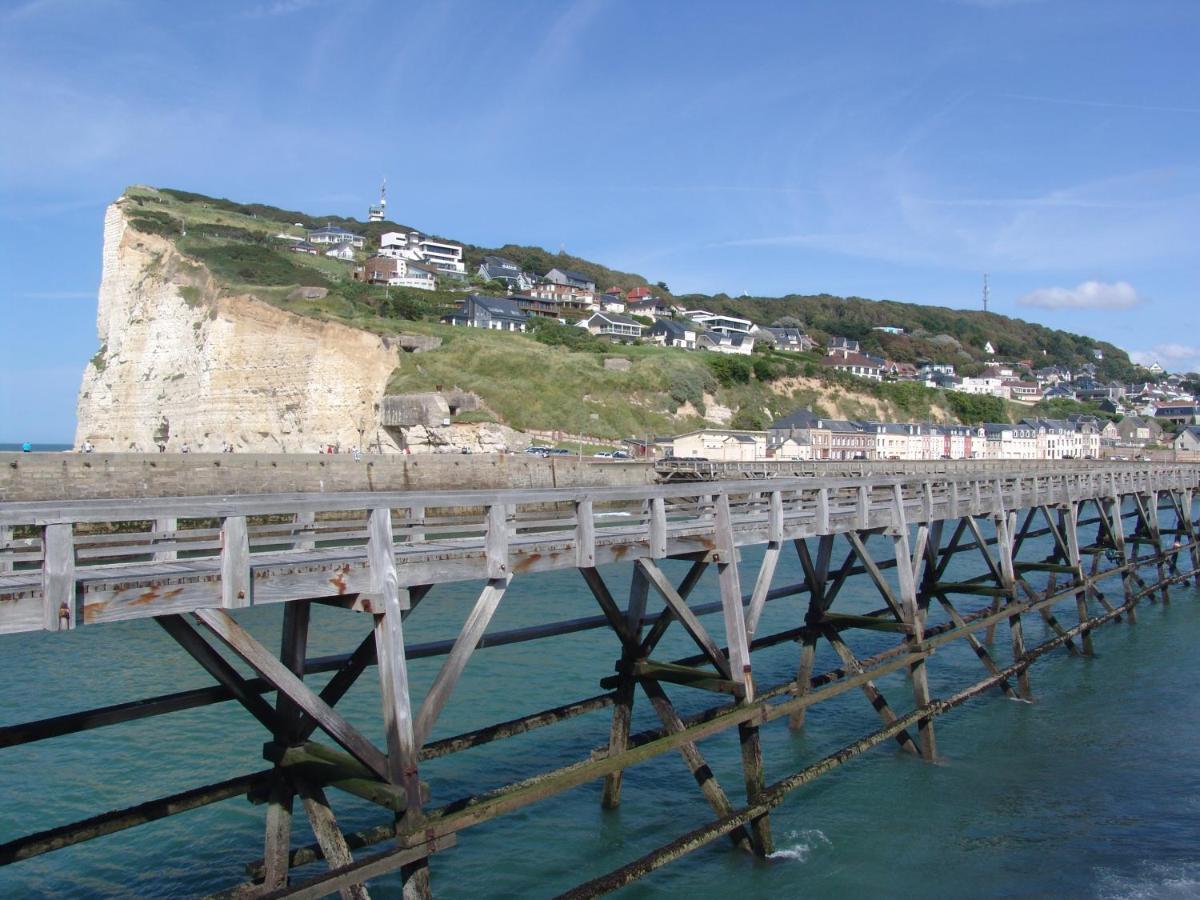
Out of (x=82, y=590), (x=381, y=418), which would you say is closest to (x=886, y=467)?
(x=381, y=418)

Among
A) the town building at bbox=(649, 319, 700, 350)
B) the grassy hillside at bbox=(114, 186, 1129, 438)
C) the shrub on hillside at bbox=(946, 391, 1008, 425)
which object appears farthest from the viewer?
the town building at bbox=(649, 319, 700, 350)

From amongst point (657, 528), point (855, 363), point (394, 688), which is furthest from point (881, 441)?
point (394, 688)

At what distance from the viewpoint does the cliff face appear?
64938 millimetres

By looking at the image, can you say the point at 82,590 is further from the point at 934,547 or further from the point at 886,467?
the point at 886,467

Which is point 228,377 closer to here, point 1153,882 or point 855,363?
point 1153,882

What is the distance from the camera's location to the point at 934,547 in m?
19.0

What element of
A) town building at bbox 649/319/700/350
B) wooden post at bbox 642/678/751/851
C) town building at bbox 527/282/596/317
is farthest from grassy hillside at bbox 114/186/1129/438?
wooden post at bbox 642/678/751/851

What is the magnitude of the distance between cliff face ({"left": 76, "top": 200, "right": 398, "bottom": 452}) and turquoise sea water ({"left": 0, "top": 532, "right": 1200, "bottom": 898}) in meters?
45.7

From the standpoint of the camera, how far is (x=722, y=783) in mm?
13312

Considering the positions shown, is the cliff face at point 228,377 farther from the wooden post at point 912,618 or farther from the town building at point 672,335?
the town building at point 672,335

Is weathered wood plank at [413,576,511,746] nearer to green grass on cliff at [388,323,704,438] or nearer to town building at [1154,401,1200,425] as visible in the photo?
green grass on cliff at [388,323,704,438]

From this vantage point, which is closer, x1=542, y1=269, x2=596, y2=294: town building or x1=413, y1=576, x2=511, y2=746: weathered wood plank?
x1=413, y1=576, x2=511, y2=746: weathered wood plank

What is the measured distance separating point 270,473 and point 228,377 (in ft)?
→ 77.0

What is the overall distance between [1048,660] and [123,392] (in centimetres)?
6875
